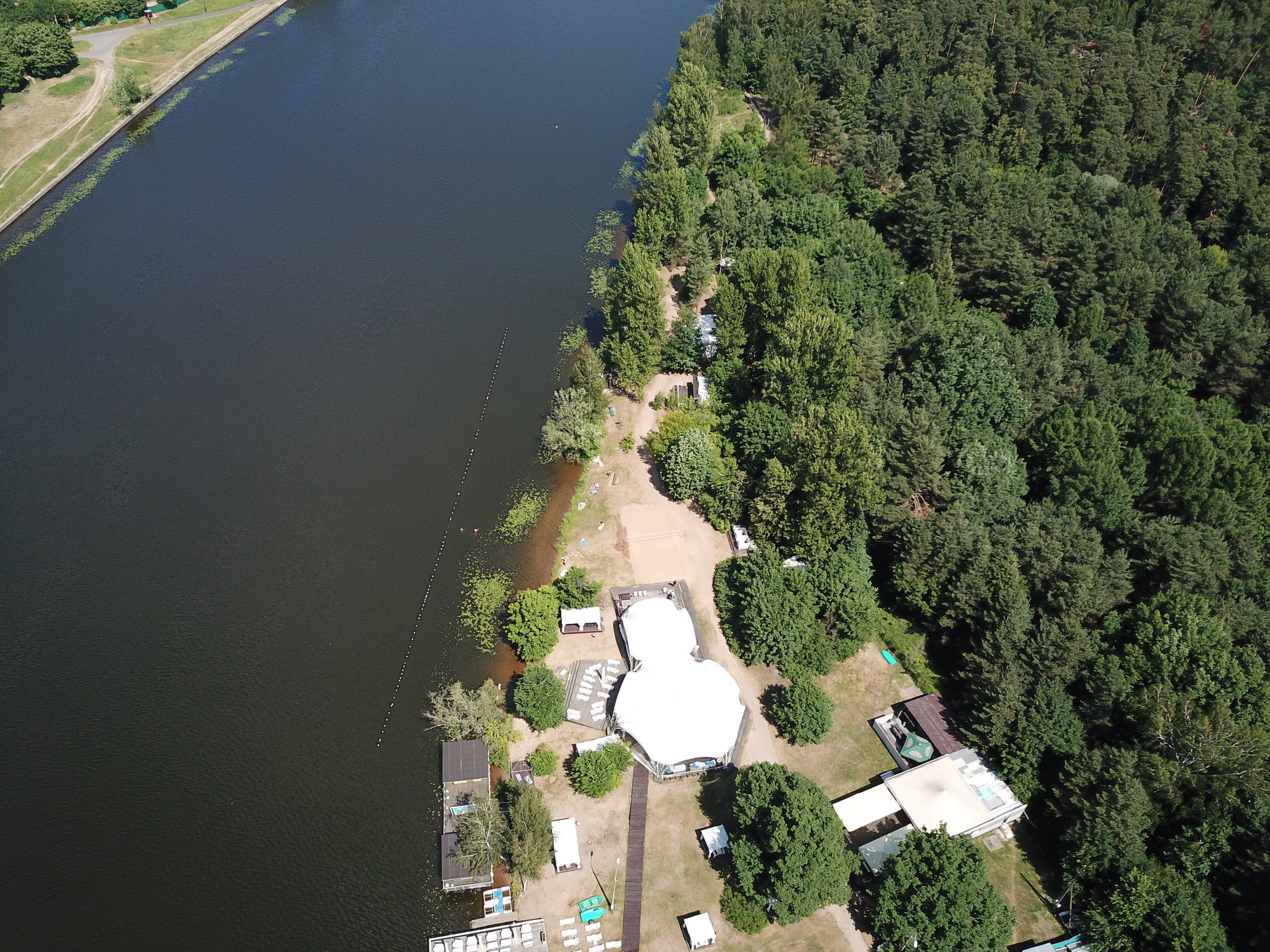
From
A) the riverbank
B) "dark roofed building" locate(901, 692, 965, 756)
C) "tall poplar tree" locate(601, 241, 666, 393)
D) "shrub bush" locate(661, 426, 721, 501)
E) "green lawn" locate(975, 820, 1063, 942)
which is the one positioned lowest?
"green lawn" locate(975, 820, 1063, 942)

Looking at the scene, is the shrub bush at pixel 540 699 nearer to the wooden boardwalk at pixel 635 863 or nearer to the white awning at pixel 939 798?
the wooden boardwalk at pixel 635 863

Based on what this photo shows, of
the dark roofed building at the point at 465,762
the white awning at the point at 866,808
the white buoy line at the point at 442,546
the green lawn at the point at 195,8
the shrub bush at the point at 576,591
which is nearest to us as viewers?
the white awning at the point at 866,808

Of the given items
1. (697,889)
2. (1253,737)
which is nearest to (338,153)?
(697,889)

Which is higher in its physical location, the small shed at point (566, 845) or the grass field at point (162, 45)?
the grass field at point (162, 45)

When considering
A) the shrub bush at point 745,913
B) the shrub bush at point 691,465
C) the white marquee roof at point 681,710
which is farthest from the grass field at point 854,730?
the shrub bush at point 691,465

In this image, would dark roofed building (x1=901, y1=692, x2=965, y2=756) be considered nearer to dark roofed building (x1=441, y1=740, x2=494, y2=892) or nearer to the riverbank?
dark roofed building (x1=441, y1=740, x2=494, y2=892)

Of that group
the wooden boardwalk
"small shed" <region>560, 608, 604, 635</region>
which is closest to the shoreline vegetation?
"small shed" <region>560, 608, 604, 635</region>
